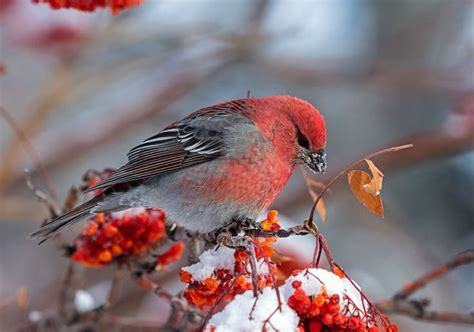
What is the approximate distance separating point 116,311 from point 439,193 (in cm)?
484

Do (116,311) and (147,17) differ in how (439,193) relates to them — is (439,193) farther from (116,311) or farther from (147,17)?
(116,311)

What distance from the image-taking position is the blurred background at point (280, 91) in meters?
4.75

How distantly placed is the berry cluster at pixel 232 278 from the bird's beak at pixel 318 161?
0.65 metres

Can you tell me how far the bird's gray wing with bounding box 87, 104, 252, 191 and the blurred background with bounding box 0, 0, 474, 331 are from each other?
0.63 m

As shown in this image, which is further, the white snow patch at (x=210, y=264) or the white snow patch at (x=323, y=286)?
the white snow patch at (x=210, y=264)

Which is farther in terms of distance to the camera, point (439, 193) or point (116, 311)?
point (439, 193)

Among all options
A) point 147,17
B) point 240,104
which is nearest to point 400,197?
point 147,17

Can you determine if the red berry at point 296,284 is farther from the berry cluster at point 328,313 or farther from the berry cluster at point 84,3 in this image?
the berry cluster at point 84,3

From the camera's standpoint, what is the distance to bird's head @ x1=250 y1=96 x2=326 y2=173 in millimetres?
2654

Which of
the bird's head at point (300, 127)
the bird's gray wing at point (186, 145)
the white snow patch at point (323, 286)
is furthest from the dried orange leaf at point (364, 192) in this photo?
the bird's gray wing at point (186, 145)

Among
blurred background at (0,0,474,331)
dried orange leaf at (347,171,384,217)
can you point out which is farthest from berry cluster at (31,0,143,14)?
dried orange leaf at (347,171,384,217)

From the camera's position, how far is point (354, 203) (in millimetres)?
6496

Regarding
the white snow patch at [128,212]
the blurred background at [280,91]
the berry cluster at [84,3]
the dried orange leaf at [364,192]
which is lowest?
the blurred background at [280,91]

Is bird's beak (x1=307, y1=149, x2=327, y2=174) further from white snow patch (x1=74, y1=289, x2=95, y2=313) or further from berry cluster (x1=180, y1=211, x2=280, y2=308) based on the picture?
white snow patch (x1=74, y1=289, x2=95, y2=313)
